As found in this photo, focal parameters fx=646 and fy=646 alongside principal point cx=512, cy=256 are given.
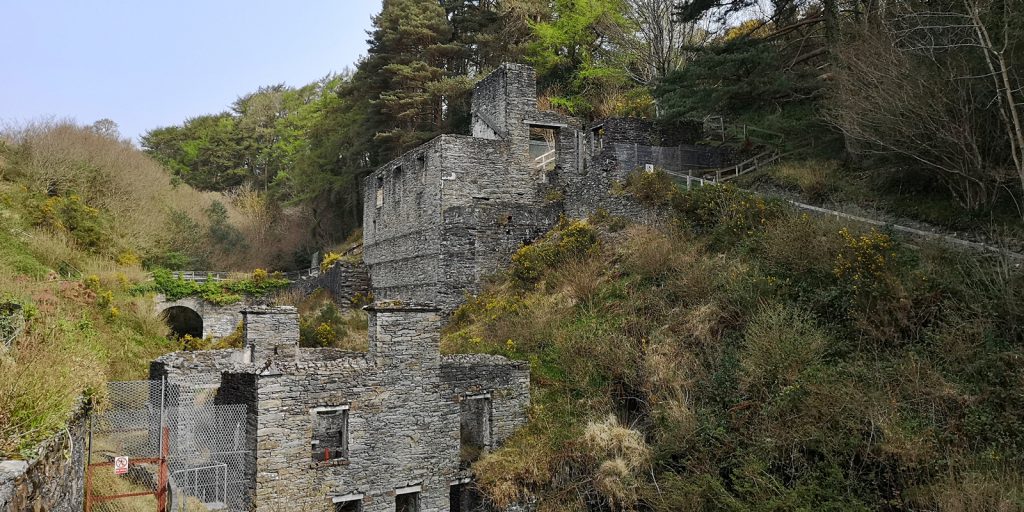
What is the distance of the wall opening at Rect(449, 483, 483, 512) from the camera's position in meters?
11.8

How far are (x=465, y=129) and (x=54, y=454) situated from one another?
83.7 ft

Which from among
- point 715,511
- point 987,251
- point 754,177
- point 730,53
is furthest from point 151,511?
point 730,53

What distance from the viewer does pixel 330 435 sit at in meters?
12.0

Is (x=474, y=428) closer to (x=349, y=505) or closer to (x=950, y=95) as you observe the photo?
(x=349, y=505)

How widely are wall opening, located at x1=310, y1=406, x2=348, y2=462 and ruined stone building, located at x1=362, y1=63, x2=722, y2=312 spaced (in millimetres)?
7165

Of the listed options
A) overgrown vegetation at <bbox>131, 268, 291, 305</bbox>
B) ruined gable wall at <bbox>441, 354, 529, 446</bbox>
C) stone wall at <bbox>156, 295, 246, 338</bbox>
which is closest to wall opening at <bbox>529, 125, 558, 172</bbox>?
ruined gable wall at <bbox>441, 354, 529, 446</bbox>

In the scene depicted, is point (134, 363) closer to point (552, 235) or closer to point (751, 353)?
point (552, 235)

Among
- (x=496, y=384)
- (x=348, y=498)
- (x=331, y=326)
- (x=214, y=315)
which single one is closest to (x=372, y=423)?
(x=348, y=498)

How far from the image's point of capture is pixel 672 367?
442 inches

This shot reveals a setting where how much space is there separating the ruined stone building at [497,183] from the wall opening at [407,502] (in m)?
7.70

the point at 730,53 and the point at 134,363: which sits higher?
the point at 730,53

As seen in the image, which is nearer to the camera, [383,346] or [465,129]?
[383,346]

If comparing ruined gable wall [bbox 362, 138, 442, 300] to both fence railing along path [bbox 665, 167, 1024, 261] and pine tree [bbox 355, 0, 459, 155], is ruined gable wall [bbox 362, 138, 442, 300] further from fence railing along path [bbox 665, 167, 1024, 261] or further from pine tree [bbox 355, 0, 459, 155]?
fence railing along path [bbox 665, 167, 1024, 261]

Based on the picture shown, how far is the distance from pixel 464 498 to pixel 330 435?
108 inches
